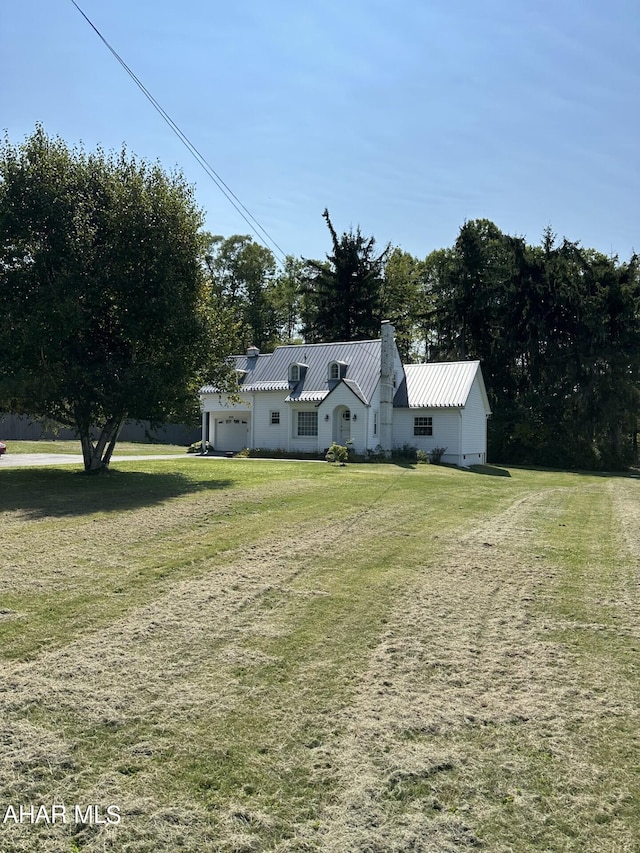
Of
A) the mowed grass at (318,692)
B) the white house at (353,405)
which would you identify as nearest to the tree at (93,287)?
the mowed grass at (318,692)

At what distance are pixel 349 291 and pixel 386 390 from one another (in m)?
19.6

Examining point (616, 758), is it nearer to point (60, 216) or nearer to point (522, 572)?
point (522, 572)

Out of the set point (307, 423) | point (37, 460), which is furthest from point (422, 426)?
point (37, 460)

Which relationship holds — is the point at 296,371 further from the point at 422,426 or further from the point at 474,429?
the point at 474,429

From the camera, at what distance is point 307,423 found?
31375 millimetres

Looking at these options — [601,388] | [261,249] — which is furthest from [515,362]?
[261,249]

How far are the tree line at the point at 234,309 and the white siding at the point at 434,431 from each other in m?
9.25

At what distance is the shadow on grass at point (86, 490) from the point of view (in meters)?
11.8

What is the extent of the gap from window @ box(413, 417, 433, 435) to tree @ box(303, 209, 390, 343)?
1894 centimetres

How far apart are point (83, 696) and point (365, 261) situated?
46564 mm

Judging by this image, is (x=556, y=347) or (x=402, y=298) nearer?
(x=556, y=347)

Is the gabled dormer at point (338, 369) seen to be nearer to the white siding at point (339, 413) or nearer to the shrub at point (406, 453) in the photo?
the white siding at point (339, 413)

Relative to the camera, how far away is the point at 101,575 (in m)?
6.84

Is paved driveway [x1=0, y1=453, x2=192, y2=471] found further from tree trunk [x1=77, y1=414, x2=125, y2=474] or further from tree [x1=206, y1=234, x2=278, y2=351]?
tree [x1=206, y1=234, x2=278, y2=351]
